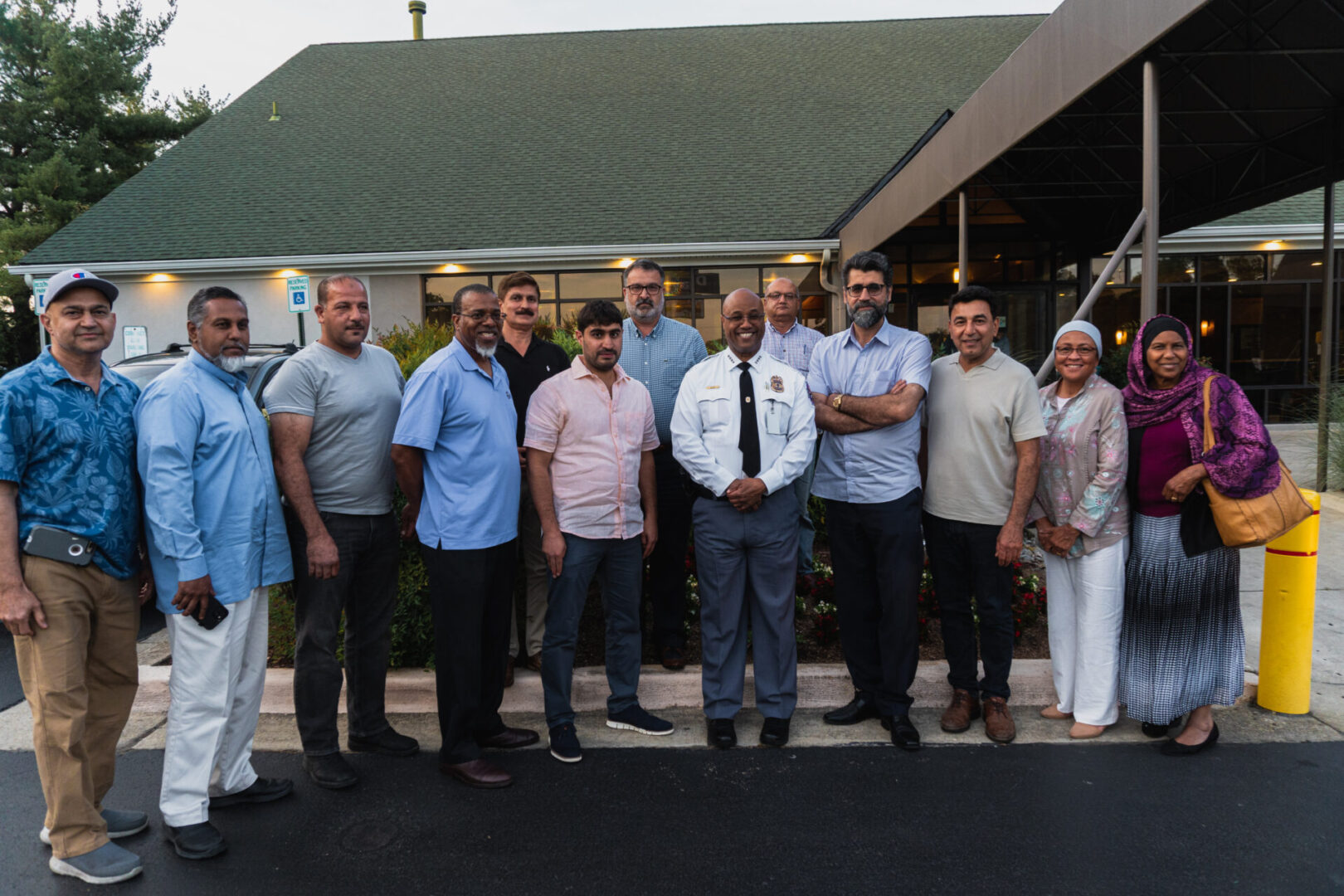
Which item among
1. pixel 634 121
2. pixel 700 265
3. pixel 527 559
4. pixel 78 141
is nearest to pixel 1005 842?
pixel 527 559

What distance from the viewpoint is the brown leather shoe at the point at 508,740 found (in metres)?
4.15

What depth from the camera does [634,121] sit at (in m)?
18.8

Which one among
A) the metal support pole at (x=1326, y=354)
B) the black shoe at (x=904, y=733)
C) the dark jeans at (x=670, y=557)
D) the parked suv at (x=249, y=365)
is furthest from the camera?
the metal support pole at (x=1326, y=354)

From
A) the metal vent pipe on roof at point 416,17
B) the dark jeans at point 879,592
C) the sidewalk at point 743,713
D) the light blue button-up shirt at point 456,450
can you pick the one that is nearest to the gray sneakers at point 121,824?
the sidewalk at point 743,713

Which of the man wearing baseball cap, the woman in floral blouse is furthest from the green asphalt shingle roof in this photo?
the man wearing baseball cap

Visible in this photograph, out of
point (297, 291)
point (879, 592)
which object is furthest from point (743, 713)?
point (297, 291)

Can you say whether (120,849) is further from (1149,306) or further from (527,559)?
(1149,306)

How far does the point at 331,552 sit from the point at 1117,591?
3.62 m

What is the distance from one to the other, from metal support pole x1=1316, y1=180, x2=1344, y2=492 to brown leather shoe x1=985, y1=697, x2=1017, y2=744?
7474mm

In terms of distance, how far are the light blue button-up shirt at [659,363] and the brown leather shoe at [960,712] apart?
81.3 inches

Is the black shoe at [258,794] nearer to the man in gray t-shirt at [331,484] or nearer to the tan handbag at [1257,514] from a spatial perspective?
the man in gray t-shirt at [331,484]

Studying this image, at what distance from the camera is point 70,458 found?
3080 millimetres

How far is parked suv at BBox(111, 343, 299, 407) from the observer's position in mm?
6965

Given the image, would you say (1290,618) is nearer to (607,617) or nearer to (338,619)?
(607,617)
